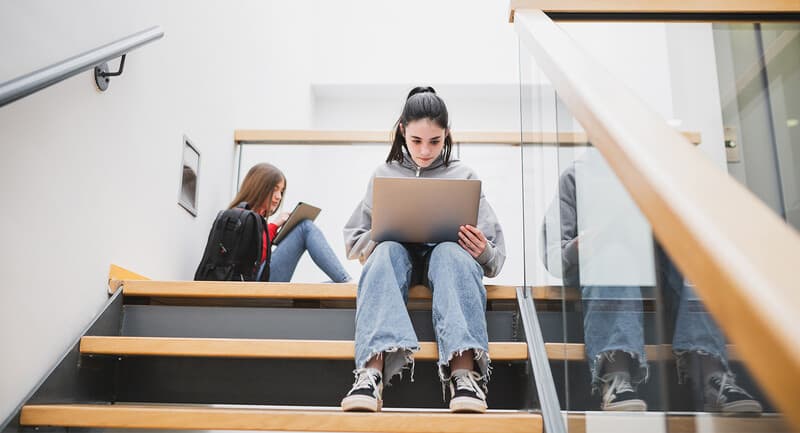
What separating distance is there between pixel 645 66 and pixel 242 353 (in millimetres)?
1405

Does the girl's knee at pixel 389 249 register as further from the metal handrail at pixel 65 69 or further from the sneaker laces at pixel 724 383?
the sneaker laces at pixel 724 383

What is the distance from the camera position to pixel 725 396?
83 centimetres

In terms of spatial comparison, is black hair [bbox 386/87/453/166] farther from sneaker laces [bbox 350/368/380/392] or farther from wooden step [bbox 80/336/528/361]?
sneaker laces [bbox 350/368/380/392]

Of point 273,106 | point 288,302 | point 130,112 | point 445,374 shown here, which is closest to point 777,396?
point 445,374

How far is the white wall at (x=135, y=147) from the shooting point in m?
1.63

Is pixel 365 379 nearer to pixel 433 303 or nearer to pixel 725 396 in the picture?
pixel 433 303

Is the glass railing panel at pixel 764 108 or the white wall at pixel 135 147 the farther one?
the glass railing panel at pixel 764 108

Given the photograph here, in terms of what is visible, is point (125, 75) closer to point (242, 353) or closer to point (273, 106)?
point (242, 353)

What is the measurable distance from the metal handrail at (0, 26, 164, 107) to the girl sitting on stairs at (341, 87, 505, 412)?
2.59ft

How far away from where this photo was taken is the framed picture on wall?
9.02 ft

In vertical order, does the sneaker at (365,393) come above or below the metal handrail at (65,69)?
below

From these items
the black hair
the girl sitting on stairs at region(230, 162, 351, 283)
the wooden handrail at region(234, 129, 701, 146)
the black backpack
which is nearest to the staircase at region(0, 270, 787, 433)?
the black backpack

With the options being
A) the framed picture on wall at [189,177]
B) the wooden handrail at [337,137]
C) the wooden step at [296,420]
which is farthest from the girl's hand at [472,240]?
the wooden handrail at [337,137]

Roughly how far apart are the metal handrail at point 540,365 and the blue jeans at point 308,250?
Result: 135 centimetres
